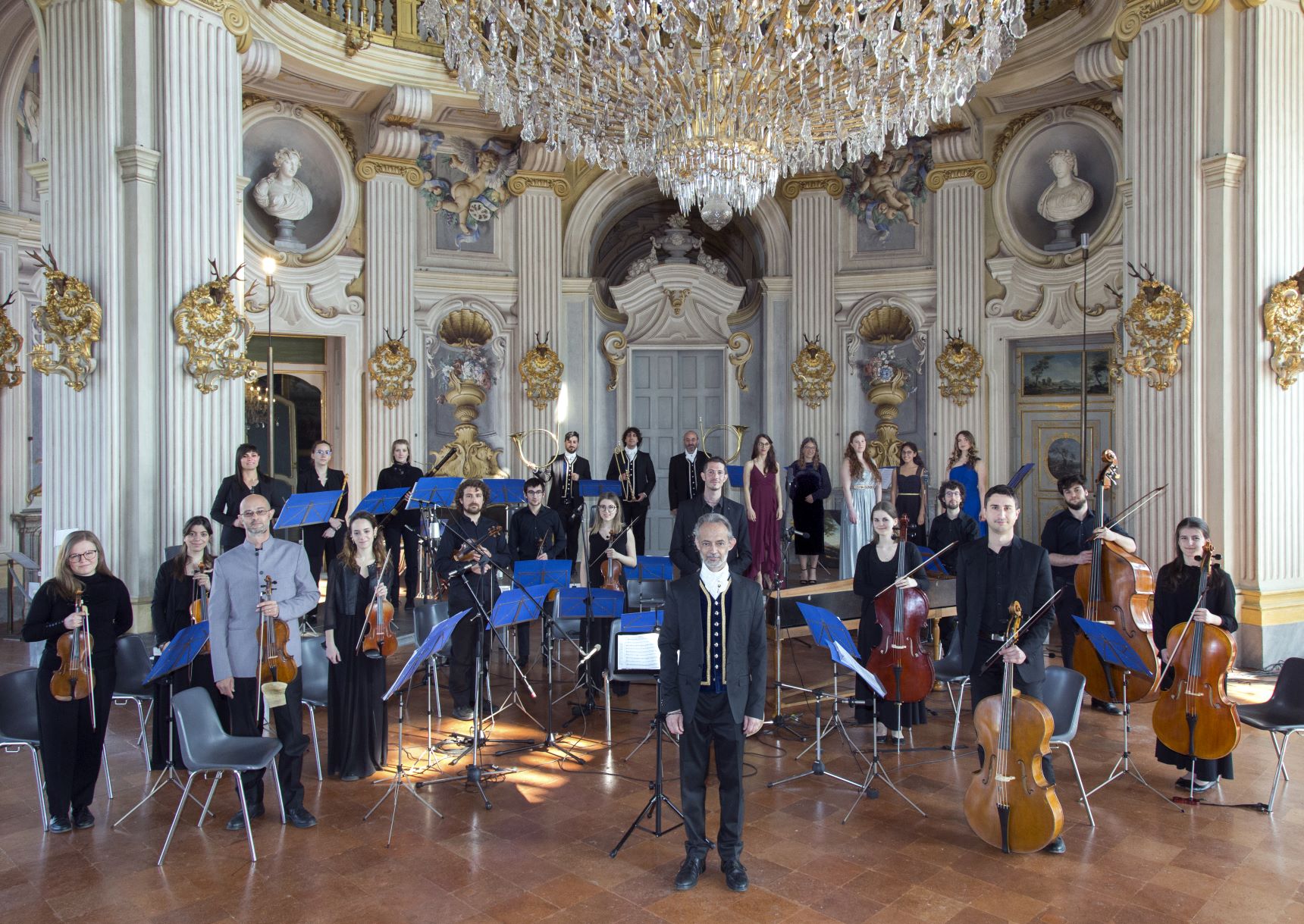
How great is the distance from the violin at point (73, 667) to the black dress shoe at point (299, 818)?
116 centimetres

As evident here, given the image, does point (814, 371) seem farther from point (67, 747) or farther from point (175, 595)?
point (67, 747)

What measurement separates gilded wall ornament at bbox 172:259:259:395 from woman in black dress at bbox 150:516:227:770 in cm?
251

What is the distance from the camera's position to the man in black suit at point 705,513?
6.44 m

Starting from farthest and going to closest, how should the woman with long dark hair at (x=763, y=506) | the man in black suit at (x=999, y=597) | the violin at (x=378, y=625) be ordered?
the woman with long dark hair at (x=763, y=506) → the violin at (x=378, y=625) → the man in black suit at (x=999, y=597)

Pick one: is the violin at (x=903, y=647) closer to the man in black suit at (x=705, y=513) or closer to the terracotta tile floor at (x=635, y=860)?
the terracotta tile floor at (x=635, y=860)

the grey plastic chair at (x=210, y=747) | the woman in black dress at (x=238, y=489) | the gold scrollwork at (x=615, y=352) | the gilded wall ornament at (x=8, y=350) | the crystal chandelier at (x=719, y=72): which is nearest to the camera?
the grey plastic chair at (x=210, y=747)

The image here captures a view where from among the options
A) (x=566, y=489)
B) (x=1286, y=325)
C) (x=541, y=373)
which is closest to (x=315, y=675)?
(x=566, y=489)

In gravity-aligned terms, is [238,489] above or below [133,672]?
above

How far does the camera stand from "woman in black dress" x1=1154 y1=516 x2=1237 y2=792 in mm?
5523

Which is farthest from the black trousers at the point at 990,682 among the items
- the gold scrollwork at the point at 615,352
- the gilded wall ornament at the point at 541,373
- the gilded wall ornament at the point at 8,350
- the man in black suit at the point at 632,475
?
the gilded wall ornament at the point at 8,350

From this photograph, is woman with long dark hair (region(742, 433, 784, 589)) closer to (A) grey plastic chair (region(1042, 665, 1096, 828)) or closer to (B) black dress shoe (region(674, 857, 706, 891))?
(A) grey plastic chair (region(1042, 665, 1096, 828))

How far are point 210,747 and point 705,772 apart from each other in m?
2.34

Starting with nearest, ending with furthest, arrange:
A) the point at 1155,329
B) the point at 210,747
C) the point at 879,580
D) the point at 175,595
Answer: the point at 210,747
the point at 175,595
the point at 879,580
the point at 1155,329

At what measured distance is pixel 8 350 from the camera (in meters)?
10.4
